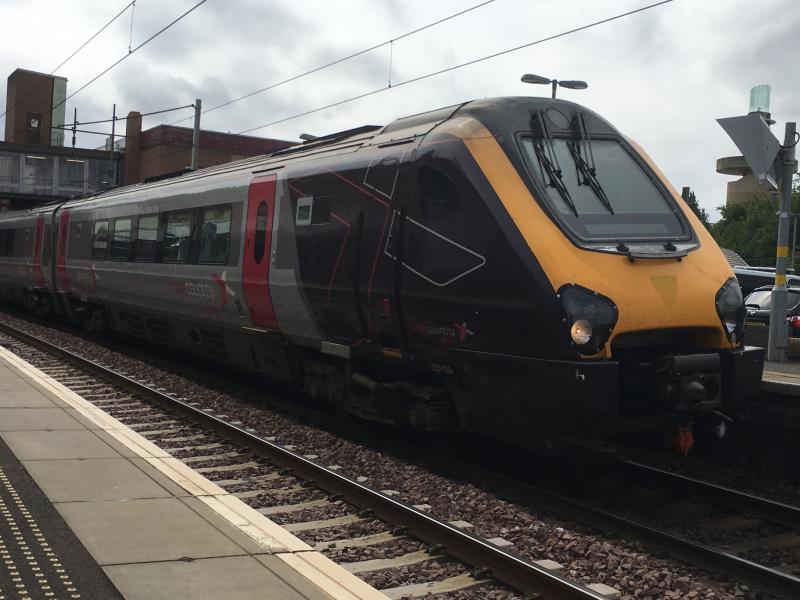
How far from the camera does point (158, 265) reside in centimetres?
1295

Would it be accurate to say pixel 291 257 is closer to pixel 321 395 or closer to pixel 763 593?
pixel 321 395

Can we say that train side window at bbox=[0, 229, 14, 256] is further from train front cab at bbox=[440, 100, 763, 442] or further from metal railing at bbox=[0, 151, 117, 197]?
metal railing at bbox=[0, 151, 117, 197]

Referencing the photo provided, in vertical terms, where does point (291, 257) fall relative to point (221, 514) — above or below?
above

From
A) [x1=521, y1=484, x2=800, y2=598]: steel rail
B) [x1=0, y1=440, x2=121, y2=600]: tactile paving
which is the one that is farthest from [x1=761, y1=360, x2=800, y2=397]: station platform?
[x1=0, y1=440, x2=121, y2=600]: tactile paving

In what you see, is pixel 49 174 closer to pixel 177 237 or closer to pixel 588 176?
pixel 177 237

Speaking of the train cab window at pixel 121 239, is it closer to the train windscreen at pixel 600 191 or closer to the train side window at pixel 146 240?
the train side window at pixel 146 240

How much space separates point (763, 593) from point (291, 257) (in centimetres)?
583

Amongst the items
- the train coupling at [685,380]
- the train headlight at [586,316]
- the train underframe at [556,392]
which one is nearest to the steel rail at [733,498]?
the train underframe at [556,392]

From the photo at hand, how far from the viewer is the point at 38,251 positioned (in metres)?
21.1

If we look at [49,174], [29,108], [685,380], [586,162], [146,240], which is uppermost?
[29,108]

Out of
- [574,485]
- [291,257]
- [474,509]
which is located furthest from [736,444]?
[291,257]

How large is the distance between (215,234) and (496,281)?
5.68 meters

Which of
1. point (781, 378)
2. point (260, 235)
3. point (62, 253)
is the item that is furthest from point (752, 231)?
point (260, 235)

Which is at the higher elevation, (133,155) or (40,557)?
(133,155)
